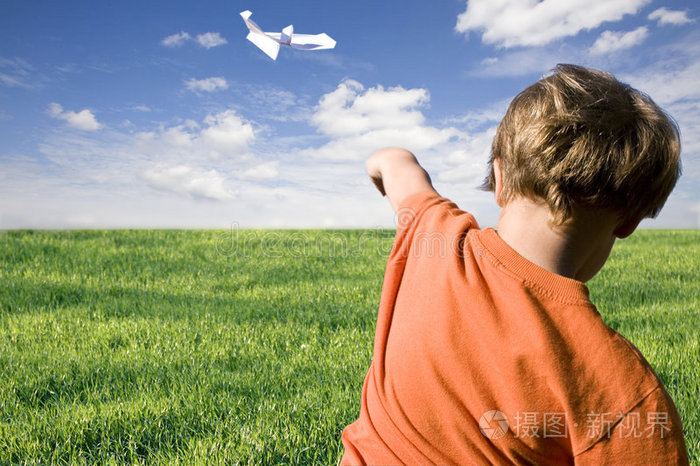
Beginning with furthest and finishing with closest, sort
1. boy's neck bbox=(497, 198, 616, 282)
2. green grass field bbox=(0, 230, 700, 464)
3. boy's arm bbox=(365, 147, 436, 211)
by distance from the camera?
green grass field bbox=(0, 230, 700, 464) → boy's arm bbox=(365, 147, 436, 211) → boy's neck bbox=(497, 198, 616, 282)

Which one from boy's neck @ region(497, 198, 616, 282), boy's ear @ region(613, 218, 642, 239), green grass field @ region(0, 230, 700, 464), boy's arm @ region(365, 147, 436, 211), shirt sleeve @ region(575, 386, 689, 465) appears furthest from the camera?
green grass field @ region(0, 230, 700, 464)

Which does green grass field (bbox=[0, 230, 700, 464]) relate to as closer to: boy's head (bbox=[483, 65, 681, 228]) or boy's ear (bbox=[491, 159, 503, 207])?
boy's ear (bbox=[491, 159, 503, 207])

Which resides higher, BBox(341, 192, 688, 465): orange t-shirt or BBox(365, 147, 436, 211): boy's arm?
BBox(365, 147, 436, 211): boy's arm

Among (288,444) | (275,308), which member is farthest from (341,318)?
(288,444)

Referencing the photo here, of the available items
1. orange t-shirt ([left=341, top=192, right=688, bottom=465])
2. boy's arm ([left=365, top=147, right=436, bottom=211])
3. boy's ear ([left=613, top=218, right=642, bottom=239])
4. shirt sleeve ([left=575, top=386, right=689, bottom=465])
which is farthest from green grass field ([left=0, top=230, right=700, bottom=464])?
boy's ear ([left=613, top=218, right=642, bottom=239])

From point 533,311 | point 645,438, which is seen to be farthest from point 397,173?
point 645,438

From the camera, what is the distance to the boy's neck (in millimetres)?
1540

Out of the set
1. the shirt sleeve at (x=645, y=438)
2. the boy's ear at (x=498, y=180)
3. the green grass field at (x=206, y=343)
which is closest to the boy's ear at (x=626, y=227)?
the boy's ear at (x=498, y=180)

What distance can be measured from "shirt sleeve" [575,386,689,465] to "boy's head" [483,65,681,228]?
55cm

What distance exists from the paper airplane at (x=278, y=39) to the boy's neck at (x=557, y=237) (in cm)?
109

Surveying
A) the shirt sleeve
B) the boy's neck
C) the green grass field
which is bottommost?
the green grass field

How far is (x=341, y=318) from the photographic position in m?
5.63

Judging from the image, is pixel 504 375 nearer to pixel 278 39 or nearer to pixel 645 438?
pixel 645 438

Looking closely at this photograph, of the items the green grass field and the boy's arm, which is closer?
the boy's arm
